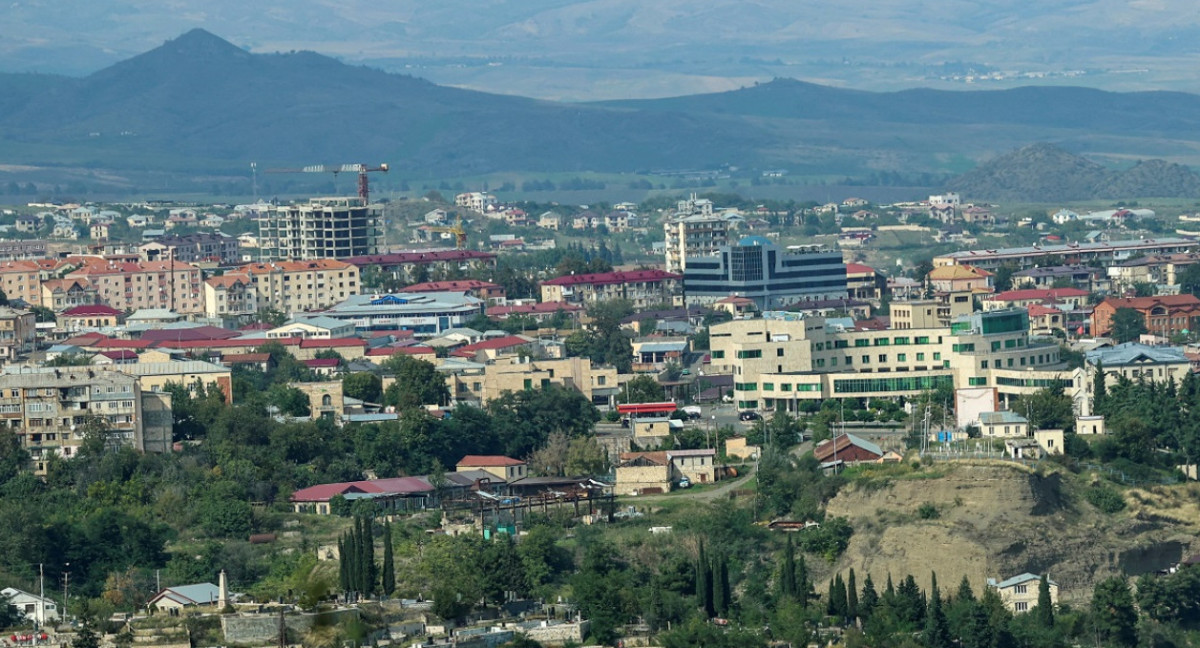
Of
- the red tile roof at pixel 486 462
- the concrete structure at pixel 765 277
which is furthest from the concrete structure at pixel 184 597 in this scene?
the concrete structure at pixel 765 277

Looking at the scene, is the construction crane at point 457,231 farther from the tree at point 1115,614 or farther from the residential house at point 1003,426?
the tree at point 1115,614

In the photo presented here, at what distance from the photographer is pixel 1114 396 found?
189ft

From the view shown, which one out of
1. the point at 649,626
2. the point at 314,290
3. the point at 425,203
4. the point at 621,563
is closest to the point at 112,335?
the point at 314,290

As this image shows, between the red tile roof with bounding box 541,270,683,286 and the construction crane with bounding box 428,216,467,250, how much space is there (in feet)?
63.5

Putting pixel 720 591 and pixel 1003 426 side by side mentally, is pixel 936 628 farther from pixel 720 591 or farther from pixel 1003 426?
pixel 1003 426

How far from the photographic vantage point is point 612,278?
95.0 metres

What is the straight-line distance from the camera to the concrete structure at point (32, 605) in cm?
4159

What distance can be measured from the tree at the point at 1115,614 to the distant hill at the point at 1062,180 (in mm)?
133318

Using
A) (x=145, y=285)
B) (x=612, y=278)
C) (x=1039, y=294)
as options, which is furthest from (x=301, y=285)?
(x=1039, y=294)

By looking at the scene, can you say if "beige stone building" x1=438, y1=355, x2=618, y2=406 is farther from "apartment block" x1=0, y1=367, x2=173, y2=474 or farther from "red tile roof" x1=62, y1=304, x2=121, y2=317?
"red tile roof" x1=62, y1=304, x2=121, y2=317

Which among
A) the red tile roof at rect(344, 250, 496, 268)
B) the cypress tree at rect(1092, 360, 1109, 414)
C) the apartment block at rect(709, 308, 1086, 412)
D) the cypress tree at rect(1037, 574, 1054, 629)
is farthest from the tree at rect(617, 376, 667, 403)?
the red tile roof at rect(344, 250, 496, 268)

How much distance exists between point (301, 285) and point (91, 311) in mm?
10623

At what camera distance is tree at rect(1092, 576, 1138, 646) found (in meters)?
44.6

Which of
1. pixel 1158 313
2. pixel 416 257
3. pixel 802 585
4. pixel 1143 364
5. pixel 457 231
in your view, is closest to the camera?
pixel 802 585
